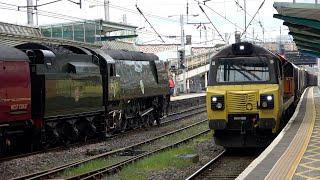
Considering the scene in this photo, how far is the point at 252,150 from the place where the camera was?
49.4 ft

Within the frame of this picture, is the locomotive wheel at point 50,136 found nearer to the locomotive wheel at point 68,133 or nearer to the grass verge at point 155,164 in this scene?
the locomotive wheel at point 68,133

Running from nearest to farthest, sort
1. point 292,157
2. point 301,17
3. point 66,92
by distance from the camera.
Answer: point 292,157 < point 66,92 < point 301,17

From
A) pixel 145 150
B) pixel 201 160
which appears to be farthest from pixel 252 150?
pixel 145 150

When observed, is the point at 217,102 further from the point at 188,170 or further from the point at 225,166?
the point at 188,170

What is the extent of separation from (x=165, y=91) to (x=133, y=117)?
4.02 m

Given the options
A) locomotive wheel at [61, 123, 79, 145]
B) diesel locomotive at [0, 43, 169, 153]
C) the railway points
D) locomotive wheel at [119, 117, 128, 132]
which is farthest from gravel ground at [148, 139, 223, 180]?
locomotive wheel at [119, 117, 128, 132]

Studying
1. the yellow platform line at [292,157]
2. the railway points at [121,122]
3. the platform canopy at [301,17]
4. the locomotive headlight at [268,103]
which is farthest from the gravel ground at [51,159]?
the platform canopy at [301,17]

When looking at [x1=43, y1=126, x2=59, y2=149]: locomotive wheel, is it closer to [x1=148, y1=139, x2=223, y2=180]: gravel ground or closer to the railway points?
the railway points

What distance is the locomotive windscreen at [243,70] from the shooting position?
13766mm

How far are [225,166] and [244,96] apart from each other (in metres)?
2.05

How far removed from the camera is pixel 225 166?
40.6 ft

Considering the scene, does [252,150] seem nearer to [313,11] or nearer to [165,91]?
[313,11]

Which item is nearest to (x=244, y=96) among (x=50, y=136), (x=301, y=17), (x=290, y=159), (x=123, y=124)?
(x=290, y=159)

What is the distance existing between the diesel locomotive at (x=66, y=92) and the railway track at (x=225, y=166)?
5.35 m
